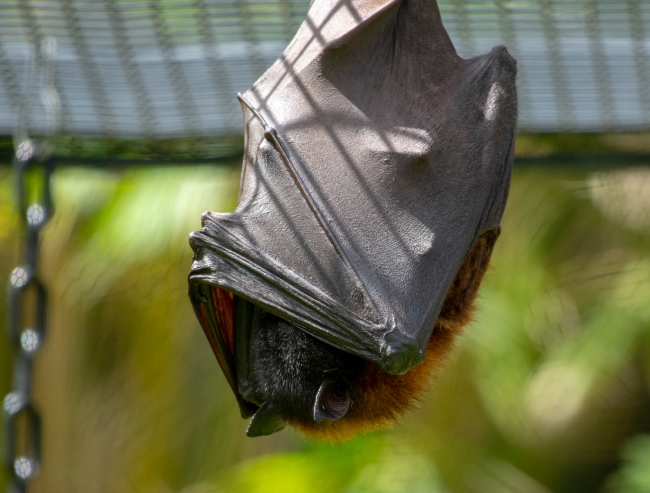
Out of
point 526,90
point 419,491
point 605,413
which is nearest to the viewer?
point 526,90

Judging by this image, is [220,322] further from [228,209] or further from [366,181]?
[228,209]

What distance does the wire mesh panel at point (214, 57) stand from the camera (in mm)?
1886

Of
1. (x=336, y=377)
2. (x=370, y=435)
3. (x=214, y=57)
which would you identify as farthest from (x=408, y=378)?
(x=370, y=435)

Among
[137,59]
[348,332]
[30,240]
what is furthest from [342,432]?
[137,59]

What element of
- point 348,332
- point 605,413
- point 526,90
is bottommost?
point 605,413

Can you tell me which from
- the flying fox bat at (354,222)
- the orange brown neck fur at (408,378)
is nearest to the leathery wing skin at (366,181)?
the flying fox bat at (354,222)

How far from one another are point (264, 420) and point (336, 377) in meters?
0.16

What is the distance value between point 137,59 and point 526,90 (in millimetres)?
1167

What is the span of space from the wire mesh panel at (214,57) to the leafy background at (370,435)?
0.78 metres

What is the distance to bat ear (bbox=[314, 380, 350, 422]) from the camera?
119cm

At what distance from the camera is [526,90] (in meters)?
2.17

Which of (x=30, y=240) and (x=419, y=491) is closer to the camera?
(x=30, y=240)

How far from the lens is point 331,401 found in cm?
125

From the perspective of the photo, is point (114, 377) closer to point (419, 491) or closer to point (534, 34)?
point (419, 491)
